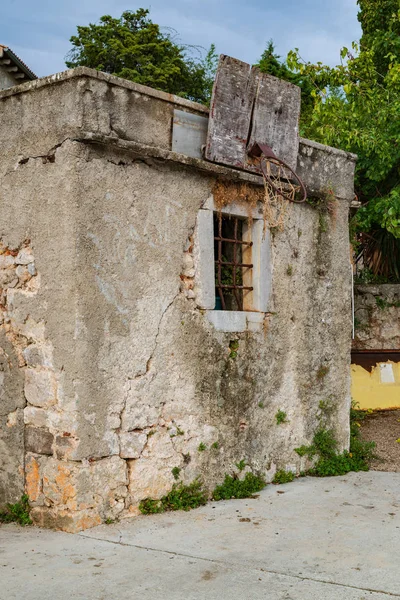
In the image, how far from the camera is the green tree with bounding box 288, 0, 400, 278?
9680 mm

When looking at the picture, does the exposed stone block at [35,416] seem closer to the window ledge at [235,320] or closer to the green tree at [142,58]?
the window ledge at [235,320]

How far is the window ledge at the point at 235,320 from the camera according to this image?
20.2 feet

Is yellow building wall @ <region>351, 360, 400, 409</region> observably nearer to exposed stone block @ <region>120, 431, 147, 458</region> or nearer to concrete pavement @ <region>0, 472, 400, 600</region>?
concrete pavement @ <region>0, 472, 400, 600</region>

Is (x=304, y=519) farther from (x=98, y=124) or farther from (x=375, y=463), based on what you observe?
Answer: (x=98, y=124)

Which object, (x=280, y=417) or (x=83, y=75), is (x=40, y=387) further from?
(x=280, y=417)

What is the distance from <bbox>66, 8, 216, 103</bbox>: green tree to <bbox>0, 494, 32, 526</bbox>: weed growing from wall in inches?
703

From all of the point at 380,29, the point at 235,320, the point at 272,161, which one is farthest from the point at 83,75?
the point at 380,29

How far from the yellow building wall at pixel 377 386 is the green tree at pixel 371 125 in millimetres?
1834

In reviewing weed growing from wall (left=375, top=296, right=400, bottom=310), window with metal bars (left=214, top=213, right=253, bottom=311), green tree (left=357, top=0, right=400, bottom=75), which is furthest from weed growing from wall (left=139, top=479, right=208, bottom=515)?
green tree (left=357, top=0, right=400, bottom=75)

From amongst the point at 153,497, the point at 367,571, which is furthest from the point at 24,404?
the point at 367,571

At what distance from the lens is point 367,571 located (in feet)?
14.8

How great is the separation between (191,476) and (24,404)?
1.45 meters

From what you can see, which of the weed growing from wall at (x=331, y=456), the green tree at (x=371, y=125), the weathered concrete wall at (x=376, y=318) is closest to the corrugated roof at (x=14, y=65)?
the green tree at (x=371, y=125)

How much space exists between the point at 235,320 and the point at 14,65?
13654mm
